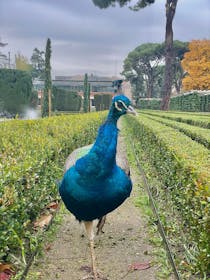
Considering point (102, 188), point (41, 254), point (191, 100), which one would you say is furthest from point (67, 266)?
point (191, 100)

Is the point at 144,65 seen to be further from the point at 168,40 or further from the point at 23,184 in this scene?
the point at 23,184

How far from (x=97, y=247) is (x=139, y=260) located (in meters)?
0.62

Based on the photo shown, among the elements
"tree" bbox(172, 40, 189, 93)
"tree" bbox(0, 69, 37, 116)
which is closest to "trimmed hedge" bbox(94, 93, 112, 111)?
"tree" bbox(172, 40, 189, 93)

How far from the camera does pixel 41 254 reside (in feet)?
14.6

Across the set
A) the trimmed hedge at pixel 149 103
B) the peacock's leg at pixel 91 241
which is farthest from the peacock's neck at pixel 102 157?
the trimmed hedge at pixel 149 103

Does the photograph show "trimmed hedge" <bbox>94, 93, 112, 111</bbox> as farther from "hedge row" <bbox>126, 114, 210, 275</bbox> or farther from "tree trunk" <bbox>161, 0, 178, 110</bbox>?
"hedge row" <bbox>126, 114, 210, 275</bbox>

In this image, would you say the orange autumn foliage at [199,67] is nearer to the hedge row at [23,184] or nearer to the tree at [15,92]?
the tree at [15,92]

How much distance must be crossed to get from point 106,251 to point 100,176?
140cm

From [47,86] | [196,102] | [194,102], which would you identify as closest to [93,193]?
[47,86]

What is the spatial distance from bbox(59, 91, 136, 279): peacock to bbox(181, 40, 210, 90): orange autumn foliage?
166 ft

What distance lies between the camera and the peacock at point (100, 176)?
3.67 metres

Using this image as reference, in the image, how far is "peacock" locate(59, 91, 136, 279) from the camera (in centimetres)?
367

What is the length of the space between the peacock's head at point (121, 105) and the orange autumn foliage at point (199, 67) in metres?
50.5

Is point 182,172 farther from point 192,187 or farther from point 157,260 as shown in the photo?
point 157,260
